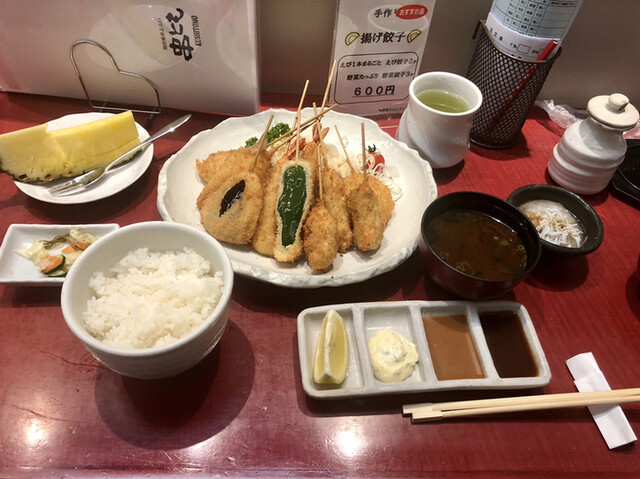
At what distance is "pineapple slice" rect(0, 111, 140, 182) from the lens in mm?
2010

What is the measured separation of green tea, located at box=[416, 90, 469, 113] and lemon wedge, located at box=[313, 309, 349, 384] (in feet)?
4.60

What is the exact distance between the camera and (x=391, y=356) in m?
1.60

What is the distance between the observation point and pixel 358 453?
1.49 meters

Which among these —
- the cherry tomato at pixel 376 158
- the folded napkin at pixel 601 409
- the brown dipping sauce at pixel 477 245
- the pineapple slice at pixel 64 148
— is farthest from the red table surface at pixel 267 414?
the cherry tomato at pixel 376 158

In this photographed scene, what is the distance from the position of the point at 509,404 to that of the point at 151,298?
135cm

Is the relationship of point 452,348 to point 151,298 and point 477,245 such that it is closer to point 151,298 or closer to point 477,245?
point 477,245

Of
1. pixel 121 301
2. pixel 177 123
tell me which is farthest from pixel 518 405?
pixel 177 123

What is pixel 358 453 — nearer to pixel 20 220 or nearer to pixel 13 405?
pixel 13 405

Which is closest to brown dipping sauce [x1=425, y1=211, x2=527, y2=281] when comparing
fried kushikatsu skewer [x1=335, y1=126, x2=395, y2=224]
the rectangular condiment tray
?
the rectangular condiment tray

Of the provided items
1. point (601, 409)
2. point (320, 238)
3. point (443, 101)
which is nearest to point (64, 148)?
point (320, 238)

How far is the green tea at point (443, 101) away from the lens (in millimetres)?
2363

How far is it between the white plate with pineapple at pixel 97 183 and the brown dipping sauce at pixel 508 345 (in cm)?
184

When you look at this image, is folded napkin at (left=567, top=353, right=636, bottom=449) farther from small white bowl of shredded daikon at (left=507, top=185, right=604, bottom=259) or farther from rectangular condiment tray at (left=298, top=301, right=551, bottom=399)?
small white bowl of shredded daikon at (left=507, top=185, right=604, bottom=259)

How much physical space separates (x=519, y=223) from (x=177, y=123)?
193 cm
